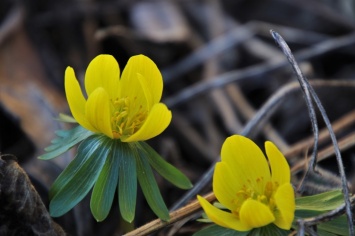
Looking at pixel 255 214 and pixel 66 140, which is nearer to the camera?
pixel 255 214

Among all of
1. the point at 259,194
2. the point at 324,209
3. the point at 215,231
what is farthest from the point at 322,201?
the point at 215,231

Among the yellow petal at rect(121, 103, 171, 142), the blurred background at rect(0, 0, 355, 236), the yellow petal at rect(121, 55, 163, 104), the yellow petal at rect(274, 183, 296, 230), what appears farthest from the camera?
the blurred background at rect(0, 0, 355, 236)

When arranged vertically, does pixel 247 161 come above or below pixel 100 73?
below

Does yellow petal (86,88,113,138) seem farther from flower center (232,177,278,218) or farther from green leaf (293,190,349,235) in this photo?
green leaf (293,190,349,235)

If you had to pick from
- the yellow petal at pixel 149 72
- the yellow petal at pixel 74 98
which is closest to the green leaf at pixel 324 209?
the yellow petal at pixel 149 72

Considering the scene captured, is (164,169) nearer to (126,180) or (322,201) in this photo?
(126,180)

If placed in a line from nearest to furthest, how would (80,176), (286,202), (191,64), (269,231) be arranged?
(286,202)
(269,231)
(80,176)
(191,64)

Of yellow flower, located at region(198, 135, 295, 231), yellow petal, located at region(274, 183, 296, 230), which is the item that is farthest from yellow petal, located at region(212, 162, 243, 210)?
yellow petal, located at region(274, 183, 296, 230)

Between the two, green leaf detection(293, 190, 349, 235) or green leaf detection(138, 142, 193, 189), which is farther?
green leaf detection(138, 142, 193, 189)
